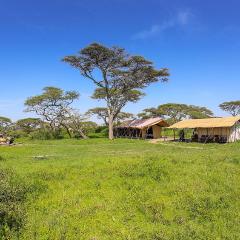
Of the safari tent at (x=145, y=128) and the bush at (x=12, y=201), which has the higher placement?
the safari tent at (x=145, y=128)

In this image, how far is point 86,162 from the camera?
54.7 ft

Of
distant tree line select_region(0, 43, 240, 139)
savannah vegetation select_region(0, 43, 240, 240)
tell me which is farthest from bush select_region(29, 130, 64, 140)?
savannah vegetation select_region(0, 43, 240, 240)

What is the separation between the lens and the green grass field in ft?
36.4

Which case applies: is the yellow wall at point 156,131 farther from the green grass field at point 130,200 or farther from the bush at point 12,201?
the bush at point 12,201

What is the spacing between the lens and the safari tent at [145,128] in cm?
4569

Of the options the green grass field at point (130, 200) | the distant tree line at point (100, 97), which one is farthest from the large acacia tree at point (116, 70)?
the green grass field at point (130, 200)

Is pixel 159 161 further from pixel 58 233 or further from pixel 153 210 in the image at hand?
pixel 58 233

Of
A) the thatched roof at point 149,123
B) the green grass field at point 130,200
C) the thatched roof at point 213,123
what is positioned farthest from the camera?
the thatched roof at point 149,123

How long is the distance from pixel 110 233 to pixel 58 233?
164cm

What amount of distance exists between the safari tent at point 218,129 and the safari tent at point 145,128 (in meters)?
7.94

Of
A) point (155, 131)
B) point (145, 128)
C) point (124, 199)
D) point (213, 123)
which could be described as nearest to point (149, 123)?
point (145, 128)

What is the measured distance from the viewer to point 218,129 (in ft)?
117

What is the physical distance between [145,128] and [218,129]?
12.6m

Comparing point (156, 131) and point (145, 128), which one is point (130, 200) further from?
point (156, 131)
